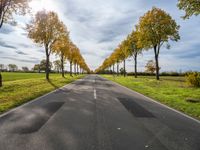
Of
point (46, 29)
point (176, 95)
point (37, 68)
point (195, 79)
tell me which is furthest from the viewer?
point (37, 68)

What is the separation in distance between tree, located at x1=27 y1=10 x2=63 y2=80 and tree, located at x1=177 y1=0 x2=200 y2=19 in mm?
23406

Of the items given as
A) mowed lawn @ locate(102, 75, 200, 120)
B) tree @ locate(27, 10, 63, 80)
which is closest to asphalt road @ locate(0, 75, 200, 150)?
mowed lawn @ locate(102, 75, 200, 120)

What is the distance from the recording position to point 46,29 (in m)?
36.2

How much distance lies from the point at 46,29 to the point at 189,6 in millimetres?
24522

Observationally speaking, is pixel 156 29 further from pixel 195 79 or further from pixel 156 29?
pixel 195 79

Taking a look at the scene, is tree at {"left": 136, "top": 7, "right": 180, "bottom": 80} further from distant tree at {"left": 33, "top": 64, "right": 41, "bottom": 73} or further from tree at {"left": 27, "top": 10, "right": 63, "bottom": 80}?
distant tree at {"left": 33, "top": 64, "right": 41, "bottom": 73}

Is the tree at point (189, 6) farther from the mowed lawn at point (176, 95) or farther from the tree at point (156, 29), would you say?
the tree at point (156, 29)

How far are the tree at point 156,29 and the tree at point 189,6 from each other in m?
15.2

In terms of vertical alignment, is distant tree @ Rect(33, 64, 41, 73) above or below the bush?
above

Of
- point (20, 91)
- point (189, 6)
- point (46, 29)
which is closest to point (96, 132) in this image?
point (20, 91)

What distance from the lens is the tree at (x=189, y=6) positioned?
1953 centimetres

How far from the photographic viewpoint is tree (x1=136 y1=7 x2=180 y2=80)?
117 ft

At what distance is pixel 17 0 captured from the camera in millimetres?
22000

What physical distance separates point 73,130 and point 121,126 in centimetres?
155
